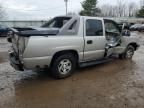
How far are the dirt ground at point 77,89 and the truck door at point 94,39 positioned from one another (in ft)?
1.99

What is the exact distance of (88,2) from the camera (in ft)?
192

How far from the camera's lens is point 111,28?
7426 millimetres

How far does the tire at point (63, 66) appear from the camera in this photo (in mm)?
5430

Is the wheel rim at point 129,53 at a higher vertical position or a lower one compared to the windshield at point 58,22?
lower

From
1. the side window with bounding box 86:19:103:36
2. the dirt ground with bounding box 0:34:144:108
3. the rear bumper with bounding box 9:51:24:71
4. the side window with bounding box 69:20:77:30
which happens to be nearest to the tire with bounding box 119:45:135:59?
the dirt ground with bounding box 0:34:144:108

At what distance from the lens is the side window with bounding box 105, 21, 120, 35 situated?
280 inches

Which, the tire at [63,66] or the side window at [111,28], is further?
the side window at [111,28]

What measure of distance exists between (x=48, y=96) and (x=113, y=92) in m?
1.62

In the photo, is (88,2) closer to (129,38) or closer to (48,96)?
(129,38)

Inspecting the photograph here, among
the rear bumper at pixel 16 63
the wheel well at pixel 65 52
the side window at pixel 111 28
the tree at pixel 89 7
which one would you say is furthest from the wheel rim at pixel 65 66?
the tree at pixel 89 7

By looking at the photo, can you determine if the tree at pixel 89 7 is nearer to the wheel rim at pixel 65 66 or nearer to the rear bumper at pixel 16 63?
the wheel rim at pixel 65 66

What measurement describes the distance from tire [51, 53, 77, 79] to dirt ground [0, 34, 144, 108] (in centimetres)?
17

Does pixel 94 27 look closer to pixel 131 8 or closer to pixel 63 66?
pixel 63 66

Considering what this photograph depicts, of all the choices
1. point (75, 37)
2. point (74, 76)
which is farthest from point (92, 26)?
point (74, 76)
